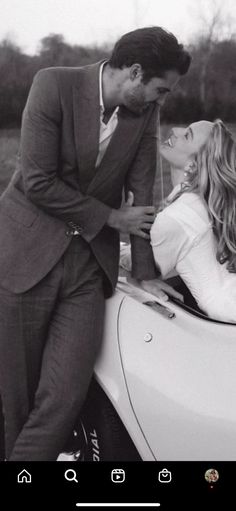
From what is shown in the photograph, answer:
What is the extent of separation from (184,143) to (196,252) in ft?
0.89

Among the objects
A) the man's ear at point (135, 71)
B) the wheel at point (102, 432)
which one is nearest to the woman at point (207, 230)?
the man's ear at point (135, 71)

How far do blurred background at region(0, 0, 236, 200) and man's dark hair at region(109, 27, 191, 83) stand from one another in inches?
2.6

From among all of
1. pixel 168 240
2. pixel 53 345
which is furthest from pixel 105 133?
pixel 53 345

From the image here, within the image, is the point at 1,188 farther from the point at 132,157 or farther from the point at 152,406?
the point at 152,406

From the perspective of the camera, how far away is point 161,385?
1.29 metres

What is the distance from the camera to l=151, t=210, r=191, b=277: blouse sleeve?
1368 millimetres

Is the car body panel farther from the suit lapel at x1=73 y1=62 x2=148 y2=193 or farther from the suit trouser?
the suit lapel at x1=73 y1=62 x2=148 y2=193
